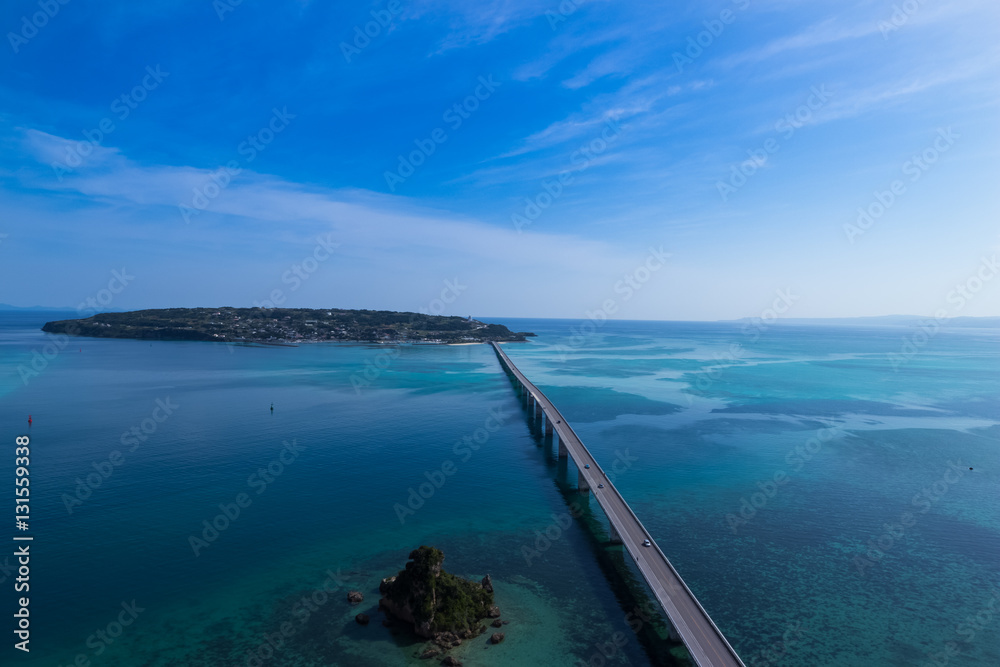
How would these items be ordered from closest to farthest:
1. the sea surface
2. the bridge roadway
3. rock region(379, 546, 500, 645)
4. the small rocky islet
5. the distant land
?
1. the bridge roadway
2. the small rocky islet
3. rock region(379, 546, 500, 645)
4. the sea surface
5. the distant land

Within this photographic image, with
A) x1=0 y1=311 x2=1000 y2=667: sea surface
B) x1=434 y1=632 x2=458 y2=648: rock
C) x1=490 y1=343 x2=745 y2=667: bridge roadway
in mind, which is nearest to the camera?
x1=490 y1=343 x2=745 y2=667: bridge roadway

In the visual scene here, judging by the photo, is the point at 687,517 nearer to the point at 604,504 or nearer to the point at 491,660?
the point at 604,504

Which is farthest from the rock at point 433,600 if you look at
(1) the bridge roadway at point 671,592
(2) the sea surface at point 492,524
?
(1) the bridge roadway at point 671,592

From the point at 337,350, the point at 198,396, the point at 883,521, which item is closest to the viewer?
the point at 883,521

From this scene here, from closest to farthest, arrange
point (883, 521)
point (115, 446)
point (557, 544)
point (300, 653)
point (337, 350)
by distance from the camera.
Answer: point (300, 653) < point (557, 544) < point (883, 521) < point (115, 446) < point (337, 350)

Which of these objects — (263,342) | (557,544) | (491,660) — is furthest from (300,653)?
(263,342)

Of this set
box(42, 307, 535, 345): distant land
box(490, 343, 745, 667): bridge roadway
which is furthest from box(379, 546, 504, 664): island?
box(42, 307, 535, 345): distant land

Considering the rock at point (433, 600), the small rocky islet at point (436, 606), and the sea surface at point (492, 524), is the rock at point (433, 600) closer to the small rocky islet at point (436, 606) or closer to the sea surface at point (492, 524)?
the small rocky islet at point (436, 606)

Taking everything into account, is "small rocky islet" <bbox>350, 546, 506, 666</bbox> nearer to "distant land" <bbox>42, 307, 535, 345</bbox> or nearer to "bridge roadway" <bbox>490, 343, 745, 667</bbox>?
"bridge roadway" <bbox>490, 343, 745, 667</bbox>
